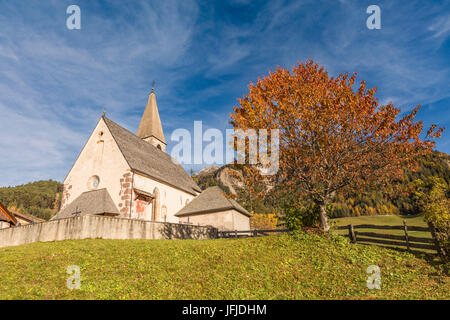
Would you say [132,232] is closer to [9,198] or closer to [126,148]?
[126,148]

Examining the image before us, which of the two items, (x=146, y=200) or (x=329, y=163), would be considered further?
(x=146, y=200)

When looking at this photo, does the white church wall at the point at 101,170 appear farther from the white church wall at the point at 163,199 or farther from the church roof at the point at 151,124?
the church roof at the point at 151,124

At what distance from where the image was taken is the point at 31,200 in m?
109

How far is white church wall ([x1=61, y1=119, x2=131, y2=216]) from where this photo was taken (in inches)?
893

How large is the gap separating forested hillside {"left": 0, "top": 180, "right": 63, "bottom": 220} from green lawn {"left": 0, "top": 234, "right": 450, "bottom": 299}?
11021 cm

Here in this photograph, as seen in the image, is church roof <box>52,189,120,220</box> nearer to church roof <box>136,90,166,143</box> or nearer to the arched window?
the arched window

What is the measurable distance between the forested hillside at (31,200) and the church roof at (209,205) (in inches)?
3755

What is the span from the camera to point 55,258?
1009 cm

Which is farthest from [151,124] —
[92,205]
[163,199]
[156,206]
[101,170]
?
[92,205]

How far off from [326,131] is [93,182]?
2256 cm

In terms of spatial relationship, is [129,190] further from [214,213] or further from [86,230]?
[214,213]

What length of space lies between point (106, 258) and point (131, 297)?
4.08m

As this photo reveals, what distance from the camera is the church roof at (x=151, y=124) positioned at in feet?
142
